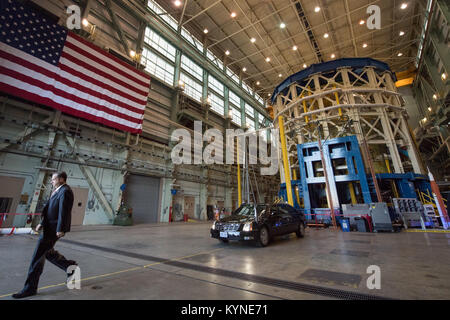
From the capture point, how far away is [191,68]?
2167 cm

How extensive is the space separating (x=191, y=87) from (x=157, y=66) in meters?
4.22

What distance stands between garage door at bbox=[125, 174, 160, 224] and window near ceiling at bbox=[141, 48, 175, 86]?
9897mm

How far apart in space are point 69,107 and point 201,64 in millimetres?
15610

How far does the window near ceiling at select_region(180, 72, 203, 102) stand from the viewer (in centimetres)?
2041

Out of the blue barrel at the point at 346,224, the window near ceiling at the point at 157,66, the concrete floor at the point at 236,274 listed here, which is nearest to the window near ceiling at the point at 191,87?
the window near ceiling at the point at 157,66

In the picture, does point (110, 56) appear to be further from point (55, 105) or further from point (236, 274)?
point (236, 274)

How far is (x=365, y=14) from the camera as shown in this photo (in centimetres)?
1862

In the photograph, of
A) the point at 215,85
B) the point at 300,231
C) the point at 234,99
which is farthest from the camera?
the point at 234,99

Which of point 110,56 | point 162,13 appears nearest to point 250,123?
point 162,13

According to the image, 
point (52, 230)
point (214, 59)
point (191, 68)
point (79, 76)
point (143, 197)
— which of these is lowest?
point (52, 230)

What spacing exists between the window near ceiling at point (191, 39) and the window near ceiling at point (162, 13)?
100 cm

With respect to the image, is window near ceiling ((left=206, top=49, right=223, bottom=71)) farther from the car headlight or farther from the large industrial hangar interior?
the car headlight

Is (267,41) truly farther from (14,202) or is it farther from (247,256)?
(14,202)
